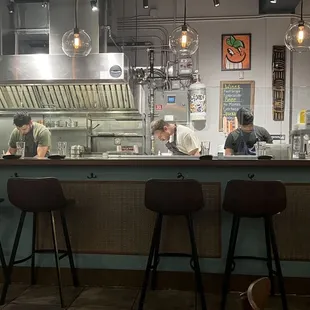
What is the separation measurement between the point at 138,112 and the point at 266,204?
131 inches

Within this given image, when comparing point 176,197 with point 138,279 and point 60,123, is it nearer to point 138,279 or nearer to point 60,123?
point 138,279

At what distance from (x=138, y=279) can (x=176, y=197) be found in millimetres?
927

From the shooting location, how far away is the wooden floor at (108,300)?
2.85m

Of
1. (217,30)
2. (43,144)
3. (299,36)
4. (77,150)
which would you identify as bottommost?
(77,150)

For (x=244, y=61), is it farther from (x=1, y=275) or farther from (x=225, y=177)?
(x=1, y=275)

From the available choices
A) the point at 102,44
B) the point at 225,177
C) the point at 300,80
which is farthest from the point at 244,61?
the point at 225,177

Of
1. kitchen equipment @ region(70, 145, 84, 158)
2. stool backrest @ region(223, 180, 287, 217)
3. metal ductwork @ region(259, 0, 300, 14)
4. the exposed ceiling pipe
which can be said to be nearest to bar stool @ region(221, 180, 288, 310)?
stool backrest @ region(223, 180, 287, 217)

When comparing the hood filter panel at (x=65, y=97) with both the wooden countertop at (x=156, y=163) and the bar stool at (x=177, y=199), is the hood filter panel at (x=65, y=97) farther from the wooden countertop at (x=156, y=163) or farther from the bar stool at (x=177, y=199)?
the bar stool at (x=177, y=199)

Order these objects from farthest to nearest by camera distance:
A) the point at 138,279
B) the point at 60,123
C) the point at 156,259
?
the point at 60,123
the point at 138,279
the point at 156,259

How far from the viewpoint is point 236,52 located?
6051mm

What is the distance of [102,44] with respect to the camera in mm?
5309

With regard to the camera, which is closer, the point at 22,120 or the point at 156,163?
the point at 156,163

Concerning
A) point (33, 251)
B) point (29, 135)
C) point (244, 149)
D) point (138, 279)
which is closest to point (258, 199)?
point (138, 279)

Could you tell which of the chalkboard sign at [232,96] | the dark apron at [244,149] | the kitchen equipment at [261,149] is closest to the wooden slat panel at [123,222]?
the kitchen equipment at [261,149]
